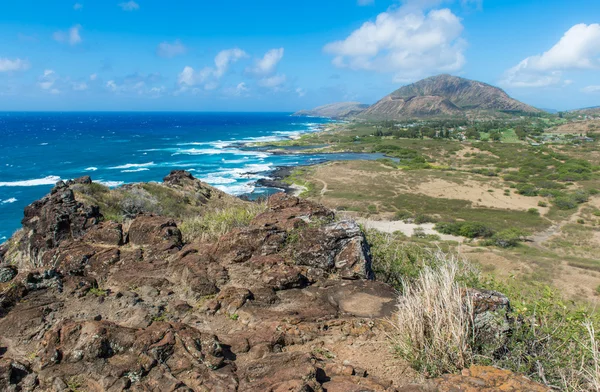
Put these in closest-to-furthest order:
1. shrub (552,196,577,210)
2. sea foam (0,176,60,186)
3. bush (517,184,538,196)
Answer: shrub (552,196,577,210), bush (517,184,538,196), sea foam (0,176,60,186)

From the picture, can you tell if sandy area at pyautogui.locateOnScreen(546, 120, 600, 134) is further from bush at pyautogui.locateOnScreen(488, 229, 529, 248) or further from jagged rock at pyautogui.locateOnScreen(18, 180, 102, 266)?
jagged rock at pyautogui.locateOnScreen(18, 180, 102, 266)

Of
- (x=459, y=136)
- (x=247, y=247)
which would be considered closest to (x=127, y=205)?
(x=247, y=247)

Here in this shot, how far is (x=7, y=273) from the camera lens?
26.3 feet


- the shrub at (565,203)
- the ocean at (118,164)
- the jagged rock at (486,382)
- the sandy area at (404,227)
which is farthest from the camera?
the ocean at (118,164)

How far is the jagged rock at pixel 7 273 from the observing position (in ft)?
25.8

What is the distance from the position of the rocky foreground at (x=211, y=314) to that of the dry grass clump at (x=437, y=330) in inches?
14.0

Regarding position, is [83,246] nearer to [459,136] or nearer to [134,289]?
[134,289]

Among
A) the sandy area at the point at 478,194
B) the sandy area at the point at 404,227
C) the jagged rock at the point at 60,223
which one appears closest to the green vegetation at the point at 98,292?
the jagged rock at the point at 60,223

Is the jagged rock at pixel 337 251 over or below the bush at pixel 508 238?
over

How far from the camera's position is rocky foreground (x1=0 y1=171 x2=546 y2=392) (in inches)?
189

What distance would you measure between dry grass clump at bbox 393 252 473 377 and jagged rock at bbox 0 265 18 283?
321 inches

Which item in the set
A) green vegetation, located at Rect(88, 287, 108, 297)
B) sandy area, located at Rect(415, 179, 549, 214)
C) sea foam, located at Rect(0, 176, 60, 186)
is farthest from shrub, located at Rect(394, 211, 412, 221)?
sea foam, located at Rect(0, 176, 60, 186)

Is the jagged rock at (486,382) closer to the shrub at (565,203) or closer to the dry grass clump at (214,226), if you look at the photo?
the dry grass clump at (214,226)

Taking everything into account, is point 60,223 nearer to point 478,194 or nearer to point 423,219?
point 423,219
